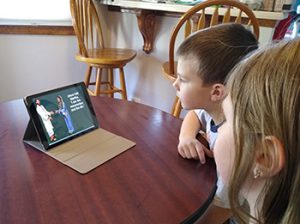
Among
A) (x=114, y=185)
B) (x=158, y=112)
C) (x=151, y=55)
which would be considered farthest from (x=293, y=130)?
(x=151, y=55)

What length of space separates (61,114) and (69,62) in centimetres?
171

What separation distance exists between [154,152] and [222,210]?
1.06 ft

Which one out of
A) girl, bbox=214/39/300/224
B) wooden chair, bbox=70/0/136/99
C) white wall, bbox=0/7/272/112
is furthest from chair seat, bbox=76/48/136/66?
girl, bbox=214/39/300/224

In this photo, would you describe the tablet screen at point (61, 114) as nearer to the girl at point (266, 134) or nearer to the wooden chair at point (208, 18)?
the girl at point (266, 134)

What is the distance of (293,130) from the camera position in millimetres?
407

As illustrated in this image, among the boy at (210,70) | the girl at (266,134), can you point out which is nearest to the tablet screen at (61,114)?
the boy at (210,70)

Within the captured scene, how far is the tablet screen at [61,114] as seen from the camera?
0.73 meters

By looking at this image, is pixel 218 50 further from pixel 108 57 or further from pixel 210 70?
pixel 108 57

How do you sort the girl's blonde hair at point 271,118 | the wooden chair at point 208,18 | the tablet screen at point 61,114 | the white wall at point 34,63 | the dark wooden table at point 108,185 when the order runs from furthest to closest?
the white wall at point 34,63 < the wooden chair at point 208,18 < the tablet screen at point 61,114 < the dark wooden table at point 108,185 < the girl's blonde hair at point 271,118

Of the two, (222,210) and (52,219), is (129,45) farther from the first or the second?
(52,219)

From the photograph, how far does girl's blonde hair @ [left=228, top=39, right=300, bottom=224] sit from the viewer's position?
1.34 feet

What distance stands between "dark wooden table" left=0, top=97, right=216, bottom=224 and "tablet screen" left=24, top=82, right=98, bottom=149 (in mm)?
58

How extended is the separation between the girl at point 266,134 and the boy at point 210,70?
318 mm

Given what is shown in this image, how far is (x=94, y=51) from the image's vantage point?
2.16 m
